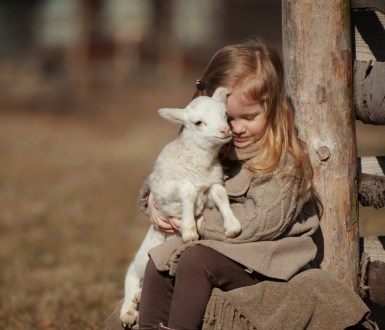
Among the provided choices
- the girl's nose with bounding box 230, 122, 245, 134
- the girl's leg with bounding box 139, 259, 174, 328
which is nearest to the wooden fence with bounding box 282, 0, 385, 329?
the girl's nose with bounding box 230, 122, 245, 134

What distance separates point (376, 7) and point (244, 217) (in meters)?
1.12

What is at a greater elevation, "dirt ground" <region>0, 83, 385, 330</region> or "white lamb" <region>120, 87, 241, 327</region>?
"white lamb" <region>120, 87, 241, 327</region>

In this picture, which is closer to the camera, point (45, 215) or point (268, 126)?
point (268, 126)

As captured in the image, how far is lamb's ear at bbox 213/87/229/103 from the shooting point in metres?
3.55

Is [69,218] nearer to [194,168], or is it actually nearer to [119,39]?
[194,168]

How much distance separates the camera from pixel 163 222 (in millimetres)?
3688

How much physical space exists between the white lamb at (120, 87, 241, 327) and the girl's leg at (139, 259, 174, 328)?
242 mm

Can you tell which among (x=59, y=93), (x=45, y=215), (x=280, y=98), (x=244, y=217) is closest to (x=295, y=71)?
(x=280, y=98)

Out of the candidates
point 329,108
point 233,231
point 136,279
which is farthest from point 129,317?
point 329,108

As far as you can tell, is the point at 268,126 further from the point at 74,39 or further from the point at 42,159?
the point at 74,39

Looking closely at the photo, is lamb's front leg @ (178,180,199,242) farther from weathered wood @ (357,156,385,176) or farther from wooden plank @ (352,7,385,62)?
wooden plank @ (352,7,385,62)

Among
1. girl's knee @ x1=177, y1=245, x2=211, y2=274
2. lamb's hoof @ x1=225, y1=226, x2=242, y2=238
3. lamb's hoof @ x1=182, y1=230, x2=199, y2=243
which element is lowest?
girl's knee @ x1=177, y1=245, x2=211, y2=274

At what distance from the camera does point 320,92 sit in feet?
11.6

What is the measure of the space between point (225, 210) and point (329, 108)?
2.23 ft
